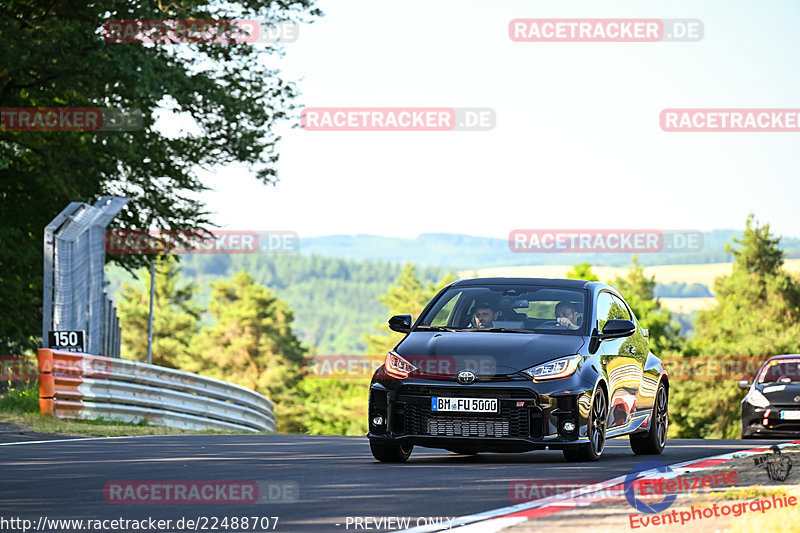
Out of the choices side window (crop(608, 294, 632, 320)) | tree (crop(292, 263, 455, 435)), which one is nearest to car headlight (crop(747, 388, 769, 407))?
side window (crop(608, 294, 632, 320))

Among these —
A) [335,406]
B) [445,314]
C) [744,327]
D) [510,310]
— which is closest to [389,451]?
[445,314]

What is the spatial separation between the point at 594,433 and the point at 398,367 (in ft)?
5.98

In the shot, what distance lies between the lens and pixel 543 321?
11.9 meters

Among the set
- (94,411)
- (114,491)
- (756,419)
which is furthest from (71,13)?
(114,491)

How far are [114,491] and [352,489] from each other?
162cm

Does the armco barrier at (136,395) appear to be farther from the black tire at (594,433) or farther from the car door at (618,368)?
the black tire at (594,433)

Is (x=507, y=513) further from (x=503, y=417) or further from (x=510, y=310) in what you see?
(x=510, y=310)

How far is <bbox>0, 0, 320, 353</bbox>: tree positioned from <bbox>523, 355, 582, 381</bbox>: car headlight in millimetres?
18732

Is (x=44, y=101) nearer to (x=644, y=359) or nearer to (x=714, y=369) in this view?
(x=644, y=359)

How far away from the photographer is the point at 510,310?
473 inches

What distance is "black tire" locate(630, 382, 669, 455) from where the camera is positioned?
13383 mm

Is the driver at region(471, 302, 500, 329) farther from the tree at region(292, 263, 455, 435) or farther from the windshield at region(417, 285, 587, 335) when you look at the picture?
the tree at region(292, 263, 455, 435)

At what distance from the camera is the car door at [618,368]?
1188cm

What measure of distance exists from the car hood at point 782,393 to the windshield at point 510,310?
10441 millimetres
